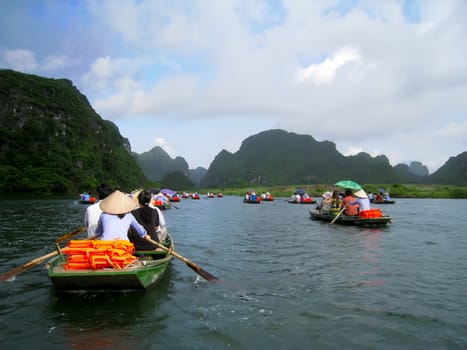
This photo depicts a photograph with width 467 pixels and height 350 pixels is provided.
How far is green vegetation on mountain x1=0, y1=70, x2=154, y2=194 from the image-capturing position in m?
→ 83.0

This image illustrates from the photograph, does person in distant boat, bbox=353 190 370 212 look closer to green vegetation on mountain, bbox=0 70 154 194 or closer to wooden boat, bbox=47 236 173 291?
wooden boat, bbox=47 236 173 291

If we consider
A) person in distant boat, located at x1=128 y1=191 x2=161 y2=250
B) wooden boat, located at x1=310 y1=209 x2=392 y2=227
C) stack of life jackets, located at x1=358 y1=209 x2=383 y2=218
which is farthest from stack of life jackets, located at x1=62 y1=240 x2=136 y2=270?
stack of life jackets, located at x1=358 y1=209 x2=383 y2=218

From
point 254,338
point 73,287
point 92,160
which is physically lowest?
point 254,338

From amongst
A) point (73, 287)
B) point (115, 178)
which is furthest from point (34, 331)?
point (115, 178)

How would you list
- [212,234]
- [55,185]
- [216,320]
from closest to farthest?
[216,320], [212,234], [55,185]

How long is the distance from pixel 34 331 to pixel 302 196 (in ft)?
172

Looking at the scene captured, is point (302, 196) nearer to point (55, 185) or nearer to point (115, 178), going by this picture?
point (55, 185)

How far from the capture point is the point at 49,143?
9938 cm

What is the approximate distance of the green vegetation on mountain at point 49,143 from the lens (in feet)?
272

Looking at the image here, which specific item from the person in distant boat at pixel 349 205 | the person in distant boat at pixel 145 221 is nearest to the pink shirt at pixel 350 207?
the person in distant boat at pixel 349 205

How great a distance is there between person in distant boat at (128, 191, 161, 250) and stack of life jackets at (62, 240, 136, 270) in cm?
208

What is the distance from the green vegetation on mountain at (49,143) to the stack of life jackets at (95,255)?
8188 cm

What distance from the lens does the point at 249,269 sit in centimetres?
1096

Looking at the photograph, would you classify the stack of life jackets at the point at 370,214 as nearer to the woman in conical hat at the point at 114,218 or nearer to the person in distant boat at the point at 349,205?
the person in distant boat at the point at 349,205
